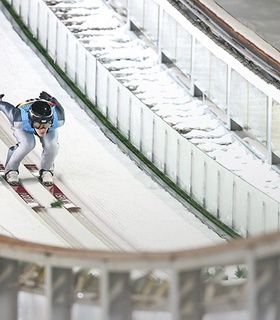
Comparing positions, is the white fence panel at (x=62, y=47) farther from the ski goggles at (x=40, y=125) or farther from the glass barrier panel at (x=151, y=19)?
the ski goggles at (x=40, y=125)

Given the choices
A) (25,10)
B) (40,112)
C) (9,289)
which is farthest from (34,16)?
(9,289)

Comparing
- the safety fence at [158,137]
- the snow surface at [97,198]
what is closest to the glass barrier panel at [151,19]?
the safety fence at [158,137]

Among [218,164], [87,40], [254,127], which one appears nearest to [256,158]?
[254,127]

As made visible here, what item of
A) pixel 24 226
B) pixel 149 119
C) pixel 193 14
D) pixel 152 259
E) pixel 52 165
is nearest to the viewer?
pixel 152 259

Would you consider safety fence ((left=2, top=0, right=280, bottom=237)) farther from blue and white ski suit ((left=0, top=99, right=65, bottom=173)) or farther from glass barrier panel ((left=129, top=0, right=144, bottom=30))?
blue and white ski suit ((left=0, top=99, right=65, bottom=173))

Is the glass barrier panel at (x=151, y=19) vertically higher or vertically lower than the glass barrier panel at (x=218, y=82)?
higher

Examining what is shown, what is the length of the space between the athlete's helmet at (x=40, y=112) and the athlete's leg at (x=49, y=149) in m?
0.22

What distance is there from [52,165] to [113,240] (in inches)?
54.6

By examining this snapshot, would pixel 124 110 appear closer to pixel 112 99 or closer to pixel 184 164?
pixel 112 99

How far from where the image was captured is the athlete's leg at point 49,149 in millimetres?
13352

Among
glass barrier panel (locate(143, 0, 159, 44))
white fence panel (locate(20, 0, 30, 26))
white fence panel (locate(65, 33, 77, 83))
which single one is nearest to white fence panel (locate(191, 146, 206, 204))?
white fence panel (locate(65, 33, 77, 83))

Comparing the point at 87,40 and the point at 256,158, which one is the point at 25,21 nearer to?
the point at 87,40

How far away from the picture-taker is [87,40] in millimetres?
17438

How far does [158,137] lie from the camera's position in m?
14.7
